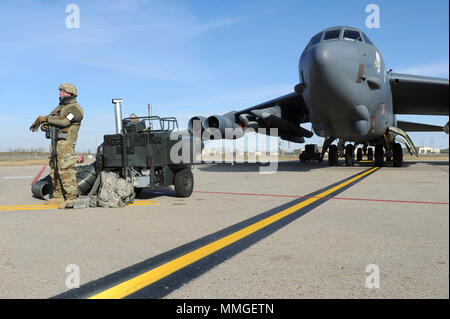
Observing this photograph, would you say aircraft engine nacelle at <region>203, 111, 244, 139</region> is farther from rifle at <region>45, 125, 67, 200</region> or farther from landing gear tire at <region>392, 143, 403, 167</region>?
rifle at <region>45, 125, 67, 200</region>

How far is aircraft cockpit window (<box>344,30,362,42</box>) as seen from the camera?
1040 cm

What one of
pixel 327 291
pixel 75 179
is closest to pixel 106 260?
pixel 327 291

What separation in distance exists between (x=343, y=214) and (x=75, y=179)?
442cm

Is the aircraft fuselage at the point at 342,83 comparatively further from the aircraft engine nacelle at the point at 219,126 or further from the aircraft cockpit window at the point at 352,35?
the aircraft engine nacelle at the point at 219,126

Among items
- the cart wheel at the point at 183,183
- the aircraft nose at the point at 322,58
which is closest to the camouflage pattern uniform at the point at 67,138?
the cart wheel at the point at 183,183

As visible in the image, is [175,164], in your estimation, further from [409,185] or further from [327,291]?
[409,185]

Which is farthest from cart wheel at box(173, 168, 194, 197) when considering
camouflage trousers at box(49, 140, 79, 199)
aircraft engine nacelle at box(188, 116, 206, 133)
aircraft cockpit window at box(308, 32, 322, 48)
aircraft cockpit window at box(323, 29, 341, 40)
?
aircraft engine nacelle at box(188, 116, 206, 133)

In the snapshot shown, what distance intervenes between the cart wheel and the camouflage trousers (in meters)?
1.75

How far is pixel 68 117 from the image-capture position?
578 centimetres

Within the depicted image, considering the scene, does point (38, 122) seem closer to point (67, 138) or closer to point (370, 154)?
point (67, 138)

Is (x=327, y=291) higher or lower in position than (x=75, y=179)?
lower

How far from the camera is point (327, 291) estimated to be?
2.09 m

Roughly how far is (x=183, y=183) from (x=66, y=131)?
2236 mm

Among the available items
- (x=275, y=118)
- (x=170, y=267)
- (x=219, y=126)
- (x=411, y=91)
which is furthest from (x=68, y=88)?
(x=411, y=91)
